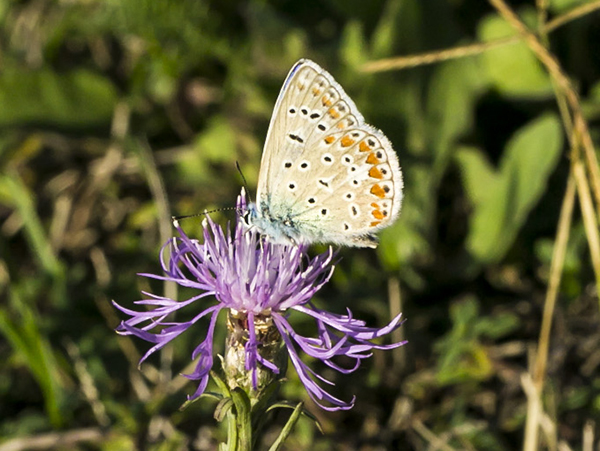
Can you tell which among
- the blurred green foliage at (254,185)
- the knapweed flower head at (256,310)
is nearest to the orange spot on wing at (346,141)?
the knapweed flower head at (256,310)

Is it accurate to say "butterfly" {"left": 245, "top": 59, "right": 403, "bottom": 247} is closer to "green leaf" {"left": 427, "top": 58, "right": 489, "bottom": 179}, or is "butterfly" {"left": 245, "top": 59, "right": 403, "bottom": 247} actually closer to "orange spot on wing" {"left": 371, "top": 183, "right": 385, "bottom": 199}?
"orange spot on wing" {"left": 371, "top": 183, "right": 385, "bottom": 199}

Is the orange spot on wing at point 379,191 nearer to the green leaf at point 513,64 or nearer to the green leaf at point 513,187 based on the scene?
the green leaf at point 513,187

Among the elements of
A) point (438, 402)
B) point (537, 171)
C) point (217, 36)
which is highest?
point (217, 36)

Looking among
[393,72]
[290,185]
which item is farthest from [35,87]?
[290,185]

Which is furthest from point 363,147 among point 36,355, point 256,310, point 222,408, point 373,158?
point 36,355

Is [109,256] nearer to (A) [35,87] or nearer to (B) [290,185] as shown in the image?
(A) [35,87]
